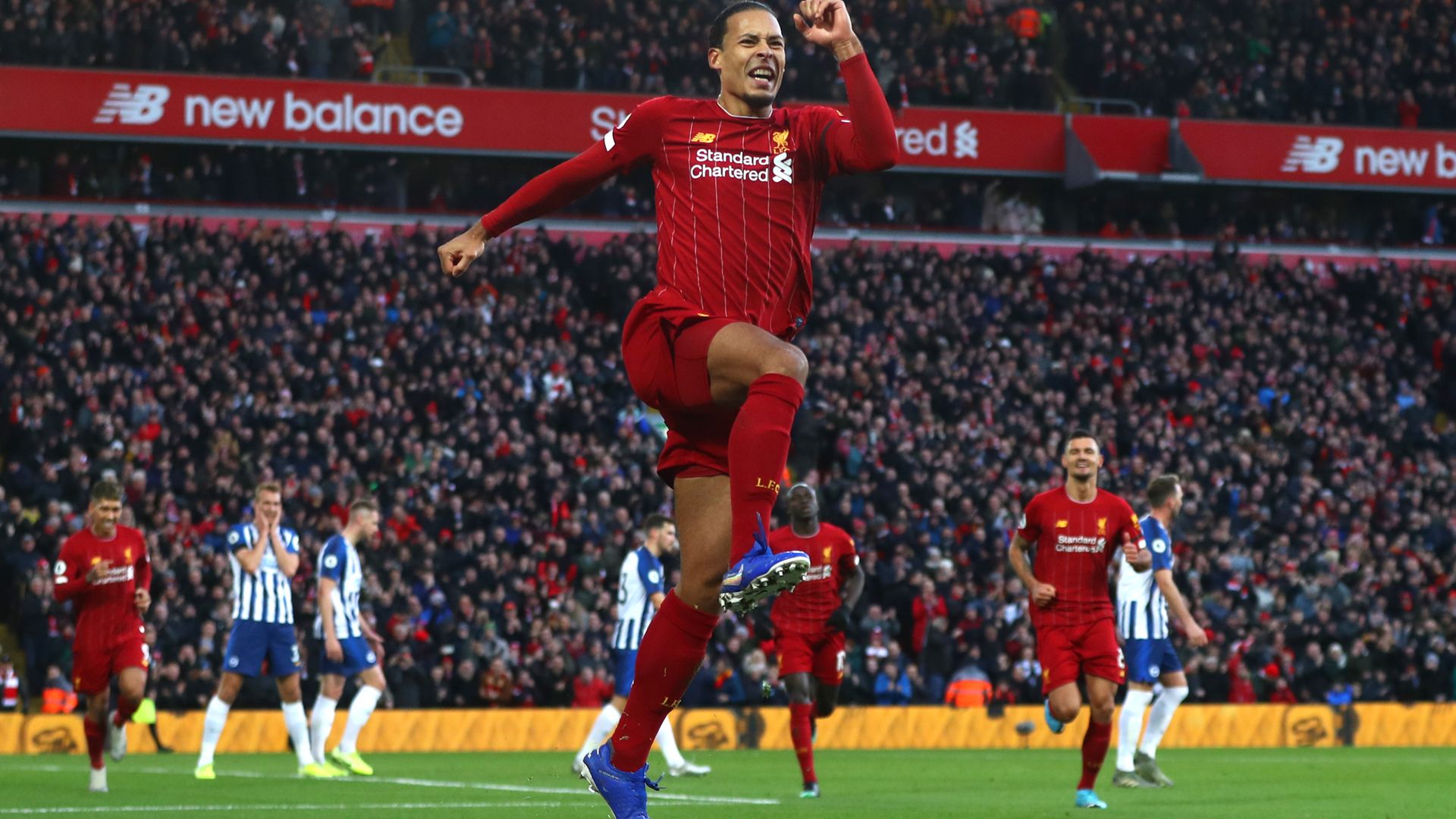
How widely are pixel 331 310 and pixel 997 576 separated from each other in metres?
10.2

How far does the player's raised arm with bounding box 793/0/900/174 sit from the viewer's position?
6172 millimetres

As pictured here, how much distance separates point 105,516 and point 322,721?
3.65 meters

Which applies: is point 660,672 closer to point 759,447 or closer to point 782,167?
point 759,447

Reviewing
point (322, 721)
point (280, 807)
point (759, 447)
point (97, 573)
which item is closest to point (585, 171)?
point (759, 447)

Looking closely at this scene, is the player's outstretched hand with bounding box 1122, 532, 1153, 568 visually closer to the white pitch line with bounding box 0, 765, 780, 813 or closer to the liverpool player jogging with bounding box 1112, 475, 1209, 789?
the liverpool player jogging with bounding box 1112, 475, 1209, 789

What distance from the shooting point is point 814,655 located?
52.3ft

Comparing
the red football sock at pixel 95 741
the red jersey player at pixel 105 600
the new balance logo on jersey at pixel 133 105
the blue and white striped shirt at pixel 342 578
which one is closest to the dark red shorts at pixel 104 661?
the red jersey player at pixel 105 600

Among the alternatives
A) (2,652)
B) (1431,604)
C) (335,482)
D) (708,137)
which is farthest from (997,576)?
(708,137)

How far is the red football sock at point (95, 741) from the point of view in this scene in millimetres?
14445

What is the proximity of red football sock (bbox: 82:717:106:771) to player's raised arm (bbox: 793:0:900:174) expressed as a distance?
33.1ft

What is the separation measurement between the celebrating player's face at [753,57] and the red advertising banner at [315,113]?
25.7 meters

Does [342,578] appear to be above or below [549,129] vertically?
below

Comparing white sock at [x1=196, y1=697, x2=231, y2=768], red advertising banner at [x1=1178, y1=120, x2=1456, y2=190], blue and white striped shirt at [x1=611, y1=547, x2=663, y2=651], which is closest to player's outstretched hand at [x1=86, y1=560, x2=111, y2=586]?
white sock at [x1=196, y1=697, x2=231, y2=768]

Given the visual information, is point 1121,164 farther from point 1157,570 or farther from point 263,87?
point 1157,570
